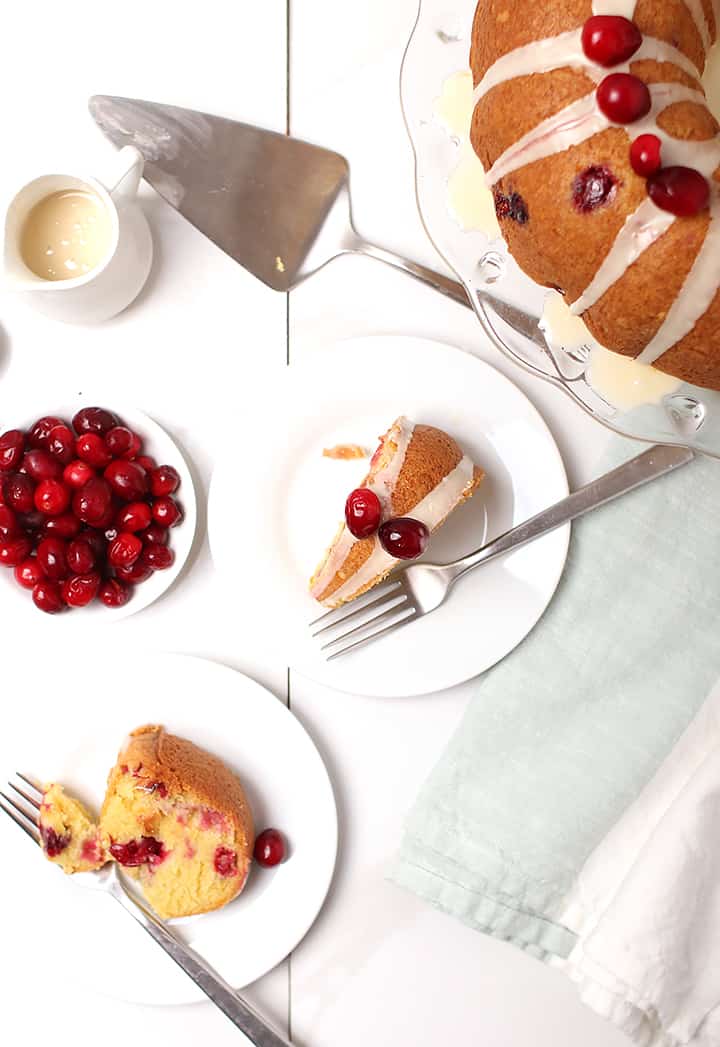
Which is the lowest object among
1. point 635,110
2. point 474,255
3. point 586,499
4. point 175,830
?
point 175,830

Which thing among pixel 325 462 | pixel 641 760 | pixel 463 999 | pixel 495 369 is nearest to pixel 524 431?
pixel 495 369

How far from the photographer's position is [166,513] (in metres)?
1.06

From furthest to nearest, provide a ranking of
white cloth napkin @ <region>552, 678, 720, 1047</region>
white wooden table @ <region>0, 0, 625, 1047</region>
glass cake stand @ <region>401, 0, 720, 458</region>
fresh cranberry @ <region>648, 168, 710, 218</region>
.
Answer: white wooden table @ <region>0, 0, 625, 1047</region>, white cloth napkin @ <region>552, 678, 720, 1047</region>, glass cake stand @ <region>401, 0, 720, 458</region>, fresh cranberry @ <region>648, 168, 710, 218</region>

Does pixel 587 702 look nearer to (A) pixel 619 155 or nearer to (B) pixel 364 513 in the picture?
(B) pixel 364 513

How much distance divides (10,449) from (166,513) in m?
0.18

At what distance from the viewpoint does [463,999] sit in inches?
43.7

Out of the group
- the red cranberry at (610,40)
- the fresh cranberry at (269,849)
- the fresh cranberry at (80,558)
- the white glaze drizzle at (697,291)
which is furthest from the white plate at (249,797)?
the red cranberry at (610,40)

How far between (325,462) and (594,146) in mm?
506

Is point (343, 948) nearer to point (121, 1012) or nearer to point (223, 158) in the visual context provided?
Result: point (121, 1012)

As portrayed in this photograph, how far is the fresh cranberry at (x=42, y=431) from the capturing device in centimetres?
107

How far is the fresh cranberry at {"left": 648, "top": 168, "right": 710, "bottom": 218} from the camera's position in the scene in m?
0.64

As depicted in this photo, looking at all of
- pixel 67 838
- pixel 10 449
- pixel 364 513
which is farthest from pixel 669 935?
pixel 10 449

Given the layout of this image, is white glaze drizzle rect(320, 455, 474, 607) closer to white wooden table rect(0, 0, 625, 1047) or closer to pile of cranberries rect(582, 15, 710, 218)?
white wooden table rect(0, 0, 625, 1047)

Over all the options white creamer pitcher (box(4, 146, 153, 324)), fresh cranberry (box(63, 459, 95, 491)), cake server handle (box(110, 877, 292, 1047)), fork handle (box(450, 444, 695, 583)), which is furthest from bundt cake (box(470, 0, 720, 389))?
cake server handle (box(110, 877, 292, 1047))
